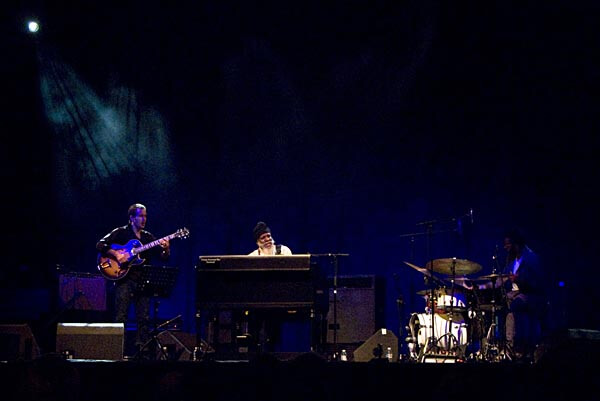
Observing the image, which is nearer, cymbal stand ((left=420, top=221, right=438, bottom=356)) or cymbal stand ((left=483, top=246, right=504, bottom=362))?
cymbal stand ((left=483, top=246, right=504, bottom=362))

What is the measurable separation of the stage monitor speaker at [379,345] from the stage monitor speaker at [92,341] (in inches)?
122

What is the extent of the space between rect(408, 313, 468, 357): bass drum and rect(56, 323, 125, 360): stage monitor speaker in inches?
155

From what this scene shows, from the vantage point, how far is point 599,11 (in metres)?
10.6

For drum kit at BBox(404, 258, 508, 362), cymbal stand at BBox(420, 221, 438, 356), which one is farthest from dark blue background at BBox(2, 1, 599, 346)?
cymbal stand at BBox(420, 221, 438, 356)

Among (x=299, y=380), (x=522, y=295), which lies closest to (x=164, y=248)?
(x=522, y=295)

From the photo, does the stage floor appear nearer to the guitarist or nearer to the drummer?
the guitarist

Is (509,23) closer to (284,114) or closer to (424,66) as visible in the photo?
(424,66)

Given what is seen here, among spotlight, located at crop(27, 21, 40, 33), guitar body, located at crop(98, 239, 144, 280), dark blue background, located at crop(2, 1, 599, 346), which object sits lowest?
guitar body, located at crop(98, 239, 144, 280)

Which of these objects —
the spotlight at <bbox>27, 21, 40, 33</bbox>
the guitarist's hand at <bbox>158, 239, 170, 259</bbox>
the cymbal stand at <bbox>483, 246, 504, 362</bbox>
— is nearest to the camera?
the cymbal stand at <bbox>483, 246, 504, 362</bbox>

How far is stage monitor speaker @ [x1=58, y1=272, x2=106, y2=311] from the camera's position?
10289 mm

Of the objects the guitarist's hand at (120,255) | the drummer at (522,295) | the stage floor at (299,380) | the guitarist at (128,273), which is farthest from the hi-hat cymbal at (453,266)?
the stage floor at (299,380)

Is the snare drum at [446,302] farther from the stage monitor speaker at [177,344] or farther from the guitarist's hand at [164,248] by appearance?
the guitarist's hand at [164,248]

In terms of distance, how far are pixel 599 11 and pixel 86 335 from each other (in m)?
8.61

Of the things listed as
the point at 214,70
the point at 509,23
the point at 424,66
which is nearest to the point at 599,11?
the point at 509,23
